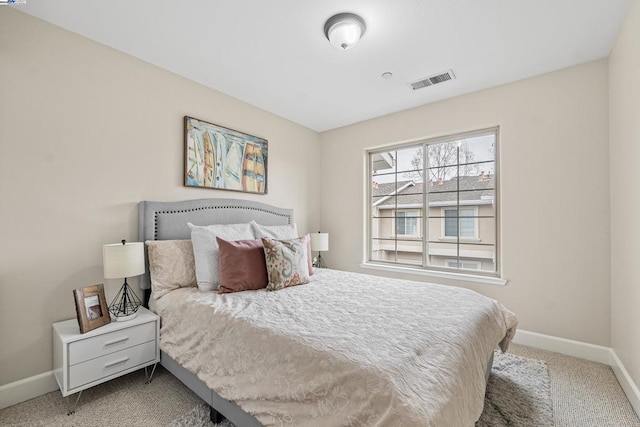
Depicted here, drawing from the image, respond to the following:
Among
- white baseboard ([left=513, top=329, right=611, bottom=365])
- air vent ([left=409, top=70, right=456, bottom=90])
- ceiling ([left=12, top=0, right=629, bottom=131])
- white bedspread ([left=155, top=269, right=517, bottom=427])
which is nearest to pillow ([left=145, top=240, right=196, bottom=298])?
white bedspread ([left=155, top=269, right=517, bottom=427])

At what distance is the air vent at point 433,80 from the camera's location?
2711mm

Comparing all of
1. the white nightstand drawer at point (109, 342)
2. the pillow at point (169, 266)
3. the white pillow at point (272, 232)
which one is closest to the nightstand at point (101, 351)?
the white nightstand drawer at point (109, 342)

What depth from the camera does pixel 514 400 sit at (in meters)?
1.87

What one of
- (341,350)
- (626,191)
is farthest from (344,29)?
(626,191)

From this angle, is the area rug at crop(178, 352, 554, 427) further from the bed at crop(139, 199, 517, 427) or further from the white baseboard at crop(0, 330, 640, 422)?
the white baseboard at crop(0, 330, 640, 422)

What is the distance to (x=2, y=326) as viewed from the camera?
6.03ft

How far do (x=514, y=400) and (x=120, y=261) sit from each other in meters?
2.76

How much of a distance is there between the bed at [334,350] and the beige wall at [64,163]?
13.6 inches

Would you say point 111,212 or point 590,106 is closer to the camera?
point 111,212

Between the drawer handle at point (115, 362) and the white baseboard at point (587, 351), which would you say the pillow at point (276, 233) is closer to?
the drawer handle at point (115, 362)

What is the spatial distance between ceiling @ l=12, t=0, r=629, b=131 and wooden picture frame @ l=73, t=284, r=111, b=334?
6.12 ft

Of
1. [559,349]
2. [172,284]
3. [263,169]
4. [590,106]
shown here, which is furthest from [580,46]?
[172,284]

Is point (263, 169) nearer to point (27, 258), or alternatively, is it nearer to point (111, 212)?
point (111, 212)

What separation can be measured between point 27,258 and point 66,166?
0.67 metres
